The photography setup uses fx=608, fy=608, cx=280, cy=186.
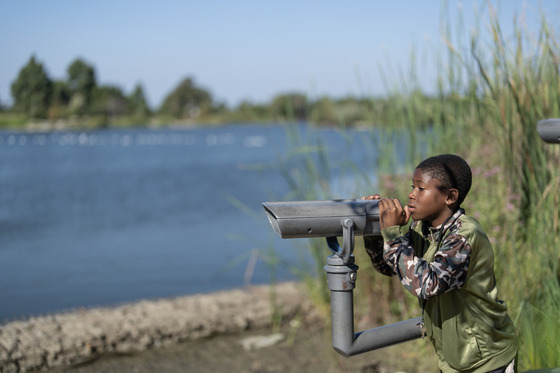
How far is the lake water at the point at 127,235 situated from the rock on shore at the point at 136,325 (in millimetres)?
338

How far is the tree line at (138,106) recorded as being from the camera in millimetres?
4082

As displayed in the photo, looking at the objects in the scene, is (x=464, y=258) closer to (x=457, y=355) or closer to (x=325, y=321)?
(x=457, y=355)

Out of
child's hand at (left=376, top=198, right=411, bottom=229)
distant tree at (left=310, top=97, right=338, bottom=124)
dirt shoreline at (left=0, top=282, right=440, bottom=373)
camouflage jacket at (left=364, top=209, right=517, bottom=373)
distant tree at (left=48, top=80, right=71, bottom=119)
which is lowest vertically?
dirt shoreline at (left=0, top=282, right=440, bottom=373)

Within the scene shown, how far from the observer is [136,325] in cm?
375

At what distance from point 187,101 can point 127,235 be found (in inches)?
3094

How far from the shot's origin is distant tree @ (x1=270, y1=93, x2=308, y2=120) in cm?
392

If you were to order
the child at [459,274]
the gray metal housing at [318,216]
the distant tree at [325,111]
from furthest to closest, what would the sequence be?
the distant tree at [325,111] < the child at [459,274] < the gray metal housing at [318,216]

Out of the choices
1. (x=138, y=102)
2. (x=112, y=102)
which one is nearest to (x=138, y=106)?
(x=138, y=102)

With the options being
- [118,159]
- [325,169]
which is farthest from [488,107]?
[118,159]

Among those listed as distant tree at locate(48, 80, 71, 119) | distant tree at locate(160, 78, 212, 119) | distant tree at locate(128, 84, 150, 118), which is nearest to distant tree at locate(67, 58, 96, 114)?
distant tree at locate(48, 80, 71, 119)

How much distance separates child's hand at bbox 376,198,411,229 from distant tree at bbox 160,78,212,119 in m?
80.7

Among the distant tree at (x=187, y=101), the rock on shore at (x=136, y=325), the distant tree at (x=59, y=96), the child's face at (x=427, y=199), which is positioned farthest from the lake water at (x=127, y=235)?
the distant tree at (x=187, y=101)

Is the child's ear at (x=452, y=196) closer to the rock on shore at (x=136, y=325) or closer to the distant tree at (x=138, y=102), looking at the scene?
the rock on shore at (x=136, y=325)

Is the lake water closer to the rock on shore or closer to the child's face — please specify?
the rock on shore
